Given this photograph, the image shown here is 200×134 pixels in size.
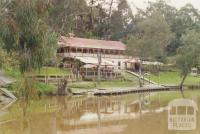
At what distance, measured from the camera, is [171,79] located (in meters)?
55.3

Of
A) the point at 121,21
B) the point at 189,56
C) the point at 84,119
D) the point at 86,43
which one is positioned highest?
the point at 121,21

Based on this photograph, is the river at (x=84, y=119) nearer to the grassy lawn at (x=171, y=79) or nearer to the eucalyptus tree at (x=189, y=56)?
the eucalyptus tree at (x=189, y=56)

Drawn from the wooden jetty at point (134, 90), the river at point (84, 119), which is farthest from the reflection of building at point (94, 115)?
the wooden jetty at point (134, 90)

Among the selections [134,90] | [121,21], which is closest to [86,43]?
[134,90]

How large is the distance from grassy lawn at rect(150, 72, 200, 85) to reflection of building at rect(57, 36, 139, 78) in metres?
4.92

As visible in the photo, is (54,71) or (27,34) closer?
(27,34)

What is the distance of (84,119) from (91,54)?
33963mm

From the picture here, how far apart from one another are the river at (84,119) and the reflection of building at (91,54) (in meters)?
19.6

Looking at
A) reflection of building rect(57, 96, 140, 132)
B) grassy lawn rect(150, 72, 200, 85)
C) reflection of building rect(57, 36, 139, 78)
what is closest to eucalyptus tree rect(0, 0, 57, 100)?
reflection of building rect(57, 96, 140, 132)

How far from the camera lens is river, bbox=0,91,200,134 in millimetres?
18078

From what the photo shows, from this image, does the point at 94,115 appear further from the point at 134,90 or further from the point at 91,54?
the point at 91,54

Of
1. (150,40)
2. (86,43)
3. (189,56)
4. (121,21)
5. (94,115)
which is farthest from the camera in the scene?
(121,21)

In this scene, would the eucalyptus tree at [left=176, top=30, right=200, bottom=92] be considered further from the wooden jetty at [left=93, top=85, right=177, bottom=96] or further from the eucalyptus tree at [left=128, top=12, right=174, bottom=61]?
the eucalyptus tree at [left=128, top=12, right=174, bottom=61]

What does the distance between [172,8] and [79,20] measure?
19.5m
